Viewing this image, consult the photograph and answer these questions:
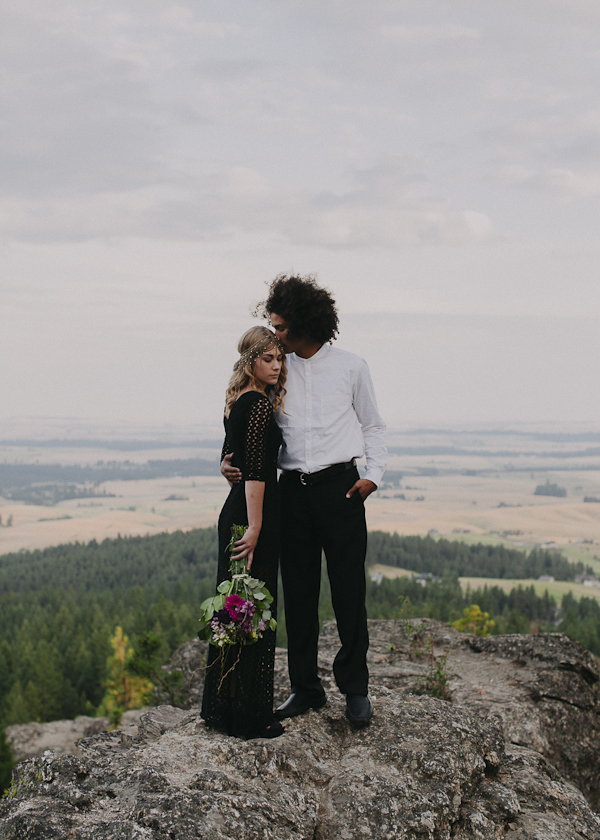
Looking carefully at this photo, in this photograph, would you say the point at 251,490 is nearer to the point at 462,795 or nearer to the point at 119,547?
the point at 462,795

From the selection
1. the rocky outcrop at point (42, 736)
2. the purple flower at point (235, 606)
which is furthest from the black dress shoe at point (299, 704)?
the rocky outcrop at point (42, 736)

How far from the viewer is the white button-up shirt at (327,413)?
16.3ft

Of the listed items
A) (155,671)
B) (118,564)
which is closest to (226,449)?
(155,671)

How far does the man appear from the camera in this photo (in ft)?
16.3

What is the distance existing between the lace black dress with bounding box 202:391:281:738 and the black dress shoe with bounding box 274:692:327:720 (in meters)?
0.33

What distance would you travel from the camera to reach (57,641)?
5575 cm

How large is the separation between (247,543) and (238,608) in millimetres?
491

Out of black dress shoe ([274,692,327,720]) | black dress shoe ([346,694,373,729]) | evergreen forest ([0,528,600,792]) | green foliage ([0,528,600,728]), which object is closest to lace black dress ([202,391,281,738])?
black dress shoe ([274,692,327,720])

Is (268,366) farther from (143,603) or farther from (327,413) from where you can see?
(143,603)

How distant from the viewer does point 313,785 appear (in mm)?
4426

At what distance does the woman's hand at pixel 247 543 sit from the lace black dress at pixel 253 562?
12cm

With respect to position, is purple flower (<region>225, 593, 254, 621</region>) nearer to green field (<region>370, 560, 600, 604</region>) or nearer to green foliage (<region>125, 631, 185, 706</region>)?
green foliage (<region>125, 631, 185, 706</region>)

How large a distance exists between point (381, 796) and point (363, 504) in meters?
2.06

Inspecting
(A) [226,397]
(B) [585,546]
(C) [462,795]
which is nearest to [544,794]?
(C) [462,795]
